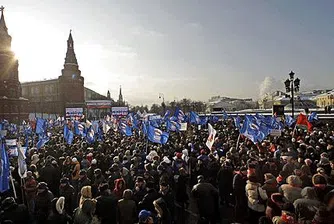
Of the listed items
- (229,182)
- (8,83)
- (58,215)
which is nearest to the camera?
(58,215)

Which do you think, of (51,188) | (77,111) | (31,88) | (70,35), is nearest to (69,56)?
(70,35)

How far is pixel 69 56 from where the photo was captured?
8900cm

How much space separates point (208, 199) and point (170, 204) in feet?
2.76

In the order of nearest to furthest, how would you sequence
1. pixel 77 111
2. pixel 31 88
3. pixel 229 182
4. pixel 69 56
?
pixel 229 182 < pixel 77 111 < pixel 69 56 < pixel 31 88

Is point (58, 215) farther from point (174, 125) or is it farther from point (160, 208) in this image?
point (174, 125)

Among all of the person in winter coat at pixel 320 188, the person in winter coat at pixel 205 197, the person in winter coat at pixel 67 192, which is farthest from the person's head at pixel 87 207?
the person in winter coat at pixel 320 188

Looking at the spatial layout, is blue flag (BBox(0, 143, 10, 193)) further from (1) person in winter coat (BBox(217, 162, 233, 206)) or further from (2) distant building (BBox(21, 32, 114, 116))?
(2) distant building (BBox(21, 32, 114, 116))

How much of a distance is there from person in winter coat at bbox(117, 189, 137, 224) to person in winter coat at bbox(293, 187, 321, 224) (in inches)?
115

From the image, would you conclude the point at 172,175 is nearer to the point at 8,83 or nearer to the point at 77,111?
the point at 77,111

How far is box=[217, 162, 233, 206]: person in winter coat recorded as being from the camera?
31.6 feet

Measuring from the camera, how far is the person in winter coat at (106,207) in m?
6.46

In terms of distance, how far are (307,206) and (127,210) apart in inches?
125

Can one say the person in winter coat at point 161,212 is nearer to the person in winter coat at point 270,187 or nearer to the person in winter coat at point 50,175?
the person in winter coat at point 270,187

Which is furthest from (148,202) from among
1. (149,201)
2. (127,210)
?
(127,210)
